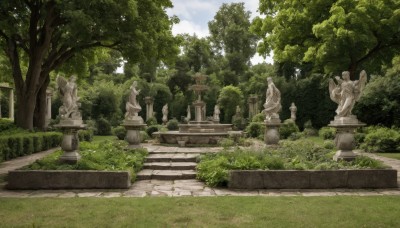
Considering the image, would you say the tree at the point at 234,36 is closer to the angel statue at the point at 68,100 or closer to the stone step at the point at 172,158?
the stone step at the point at 172,158

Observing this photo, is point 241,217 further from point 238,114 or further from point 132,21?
point 238,114

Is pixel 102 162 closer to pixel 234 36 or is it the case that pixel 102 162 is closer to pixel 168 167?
pixel 168 167

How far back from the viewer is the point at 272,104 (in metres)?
13.9

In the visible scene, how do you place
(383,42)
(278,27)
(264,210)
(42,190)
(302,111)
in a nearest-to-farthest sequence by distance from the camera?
(264,210) → (42,190) → (383,42) → (278,27) → (302,111)

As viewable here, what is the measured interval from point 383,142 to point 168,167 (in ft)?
37.4

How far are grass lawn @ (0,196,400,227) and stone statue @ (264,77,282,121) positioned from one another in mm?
6148

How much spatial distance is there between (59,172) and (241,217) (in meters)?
4.87

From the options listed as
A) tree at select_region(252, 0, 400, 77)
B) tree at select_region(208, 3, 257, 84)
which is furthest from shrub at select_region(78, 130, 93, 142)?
tree at select_region(208, 3, 257, 84)

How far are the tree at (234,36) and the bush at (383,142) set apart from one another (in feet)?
106

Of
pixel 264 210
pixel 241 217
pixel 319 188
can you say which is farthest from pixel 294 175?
pixel 241 217

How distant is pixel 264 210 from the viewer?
6762mm

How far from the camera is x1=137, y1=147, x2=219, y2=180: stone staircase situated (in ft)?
33.9

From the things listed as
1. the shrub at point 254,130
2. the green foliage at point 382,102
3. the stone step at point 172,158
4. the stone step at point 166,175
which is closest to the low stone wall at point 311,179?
the stone step at point 166,175

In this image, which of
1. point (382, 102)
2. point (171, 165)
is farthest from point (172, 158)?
point (382, 102)
